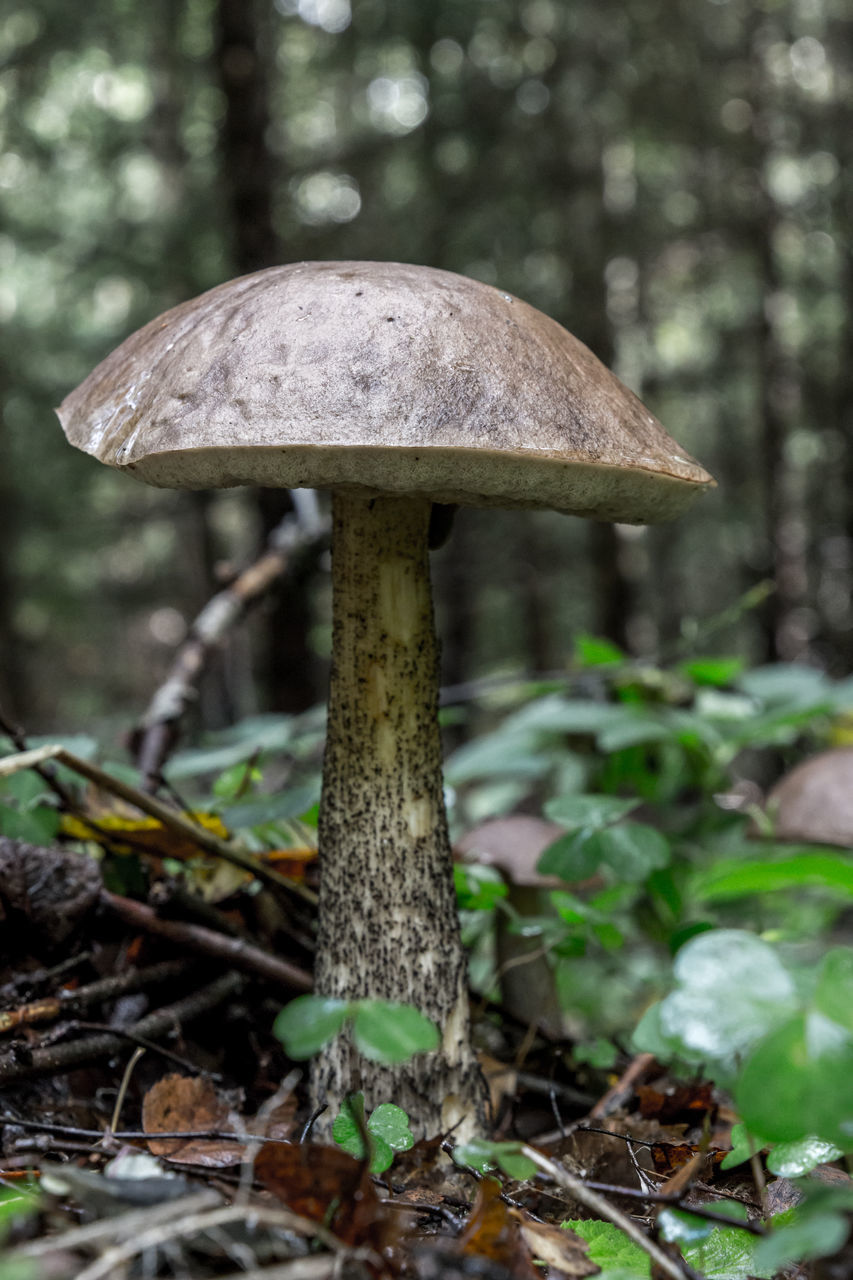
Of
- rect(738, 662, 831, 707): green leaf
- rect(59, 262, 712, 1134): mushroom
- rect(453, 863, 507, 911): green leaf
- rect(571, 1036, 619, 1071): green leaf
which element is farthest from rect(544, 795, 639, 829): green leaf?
rect(738, 662, 831, 707): green leaf

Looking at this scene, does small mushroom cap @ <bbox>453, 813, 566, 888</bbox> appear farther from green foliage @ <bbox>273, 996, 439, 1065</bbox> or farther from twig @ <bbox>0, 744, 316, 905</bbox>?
green foliage @ <bbox>273, 996, 439, 1065</bbox>

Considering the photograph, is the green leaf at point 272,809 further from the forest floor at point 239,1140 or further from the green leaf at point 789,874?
the green leaf at point 789,874

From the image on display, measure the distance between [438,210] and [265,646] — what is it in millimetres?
4689

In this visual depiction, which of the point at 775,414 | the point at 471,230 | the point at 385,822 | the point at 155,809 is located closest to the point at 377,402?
the point at 385,822

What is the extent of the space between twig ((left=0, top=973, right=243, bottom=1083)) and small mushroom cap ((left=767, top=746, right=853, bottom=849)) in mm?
1798

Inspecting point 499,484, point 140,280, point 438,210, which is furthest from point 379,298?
point 438,210

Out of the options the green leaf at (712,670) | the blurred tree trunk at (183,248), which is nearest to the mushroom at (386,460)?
the green leaf at (712,670)

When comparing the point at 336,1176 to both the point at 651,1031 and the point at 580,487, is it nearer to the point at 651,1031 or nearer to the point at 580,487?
the point at 651,1031

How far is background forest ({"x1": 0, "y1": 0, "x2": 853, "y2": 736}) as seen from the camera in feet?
21.8

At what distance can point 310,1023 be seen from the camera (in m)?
1.00

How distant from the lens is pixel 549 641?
35.1 feet

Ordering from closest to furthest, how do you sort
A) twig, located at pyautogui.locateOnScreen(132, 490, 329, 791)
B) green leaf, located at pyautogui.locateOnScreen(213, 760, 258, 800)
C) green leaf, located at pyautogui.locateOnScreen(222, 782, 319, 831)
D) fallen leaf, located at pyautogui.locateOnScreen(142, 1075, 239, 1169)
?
1. fallen leaf, located at pyautogui.locateOnScreen(142, 1075, 239, 1169)
2. green leaf, located at pyautogui.locateOnScreen(222, 782, 319, 831)
3. green leaf, located at pyautogui.locateOnScreen(213, 760, 258, 800)
4. twig, located at pyautogui.locateOnScreen(132, 490, 329, 791)

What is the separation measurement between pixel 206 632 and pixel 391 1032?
197 cm

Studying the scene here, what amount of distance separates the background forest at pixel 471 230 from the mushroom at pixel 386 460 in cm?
331
